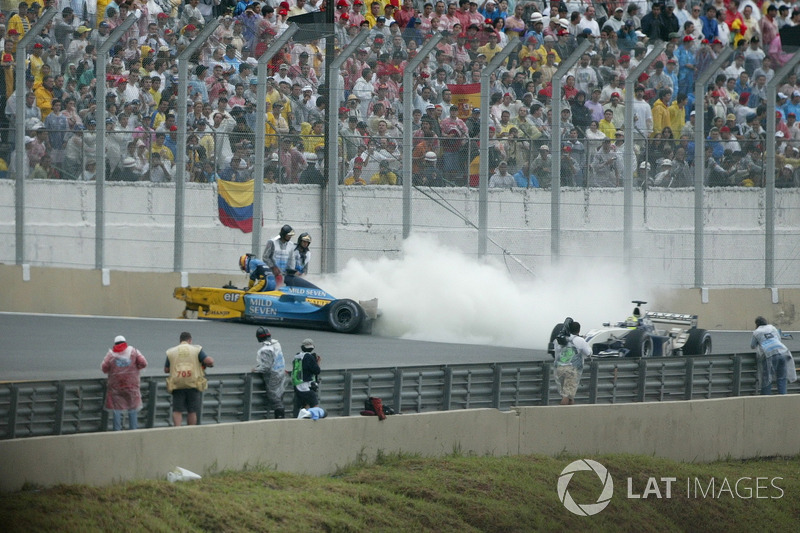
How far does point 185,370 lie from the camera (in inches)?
507

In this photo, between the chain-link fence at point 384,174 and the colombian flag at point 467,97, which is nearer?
the chain-link fence at point 384,174

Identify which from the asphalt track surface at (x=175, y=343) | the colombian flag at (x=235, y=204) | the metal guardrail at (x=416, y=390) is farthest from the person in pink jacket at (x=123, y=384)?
the colombian flag at (x=235, y=204)

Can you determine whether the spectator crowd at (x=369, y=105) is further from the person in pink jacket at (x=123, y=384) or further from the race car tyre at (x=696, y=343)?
the person in pink jacket at (x=123, y=384)

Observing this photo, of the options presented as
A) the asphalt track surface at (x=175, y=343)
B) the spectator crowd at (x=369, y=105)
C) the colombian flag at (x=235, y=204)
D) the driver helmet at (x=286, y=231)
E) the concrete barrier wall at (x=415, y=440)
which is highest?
the spectator crowd at (x=369, y=105)

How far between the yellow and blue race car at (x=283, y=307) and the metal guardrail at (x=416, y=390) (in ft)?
15.1

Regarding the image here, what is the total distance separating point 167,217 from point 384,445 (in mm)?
7709

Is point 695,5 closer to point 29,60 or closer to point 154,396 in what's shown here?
point 29,60

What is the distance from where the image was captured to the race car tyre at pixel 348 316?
19.4 m

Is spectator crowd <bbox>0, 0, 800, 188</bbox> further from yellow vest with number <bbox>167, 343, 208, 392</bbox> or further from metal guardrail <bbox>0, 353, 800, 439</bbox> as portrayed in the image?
yellow vest with number <bbox>167, 343, 208, 392</bbox>

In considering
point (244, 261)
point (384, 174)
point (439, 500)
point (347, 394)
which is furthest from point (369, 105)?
point (439, 500)

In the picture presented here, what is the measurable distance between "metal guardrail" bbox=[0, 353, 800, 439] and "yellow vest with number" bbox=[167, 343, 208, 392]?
0.13 metres

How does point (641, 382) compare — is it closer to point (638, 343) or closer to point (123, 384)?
point (638, 343)

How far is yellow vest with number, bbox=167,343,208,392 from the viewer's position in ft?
42.0

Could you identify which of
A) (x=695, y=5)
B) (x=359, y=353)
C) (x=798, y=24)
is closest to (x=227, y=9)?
(x=359, y=353)
